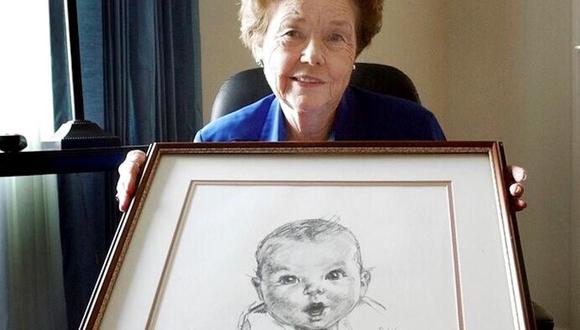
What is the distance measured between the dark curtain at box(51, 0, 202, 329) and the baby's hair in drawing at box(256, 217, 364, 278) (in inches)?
38.2

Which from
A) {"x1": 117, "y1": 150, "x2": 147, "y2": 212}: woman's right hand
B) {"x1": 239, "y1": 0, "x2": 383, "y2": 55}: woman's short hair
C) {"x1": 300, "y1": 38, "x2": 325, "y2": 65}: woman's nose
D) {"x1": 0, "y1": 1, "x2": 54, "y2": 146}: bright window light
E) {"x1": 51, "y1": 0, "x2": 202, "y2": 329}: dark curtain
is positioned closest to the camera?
{"x1": 117, "y1": 150, "x2": 147, "y2": 212}: woman's right hand

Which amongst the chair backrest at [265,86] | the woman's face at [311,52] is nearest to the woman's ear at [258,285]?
the woman's face at [311,52]

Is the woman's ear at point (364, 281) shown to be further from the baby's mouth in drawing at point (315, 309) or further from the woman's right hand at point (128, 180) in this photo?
the woman's right hand at point (128, 180)

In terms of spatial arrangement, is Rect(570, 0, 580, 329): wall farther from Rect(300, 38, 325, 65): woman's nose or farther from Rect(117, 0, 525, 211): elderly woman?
Rect(300, 38, 325, 65): woman's nose

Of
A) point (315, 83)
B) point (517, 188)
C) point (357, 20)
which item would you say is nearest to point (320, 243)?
point (517, 188)

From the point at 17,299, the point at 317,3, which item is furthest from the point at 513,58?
the point at 17,299

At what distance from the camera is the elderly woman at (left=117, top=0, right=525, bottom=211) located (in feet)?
3.53

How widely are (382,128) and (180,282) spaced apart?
0.57 m

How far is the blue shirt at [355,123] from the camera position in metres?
1.18

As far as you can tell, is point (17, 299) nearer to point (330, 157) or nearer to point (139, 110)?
point (139, 110)

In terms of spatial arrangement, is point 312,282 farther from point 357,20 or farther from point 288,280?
point 357,20

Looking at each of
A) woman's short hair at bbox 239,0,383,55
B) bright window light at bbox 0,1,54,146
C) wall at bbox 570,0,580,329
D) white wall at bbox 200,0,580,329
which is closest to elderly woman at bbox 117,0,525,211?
woman's short hair at bbox 239,0,383,55

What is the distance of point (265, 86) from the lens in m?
1.50

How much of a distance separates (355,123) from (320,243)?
0.47 metres
